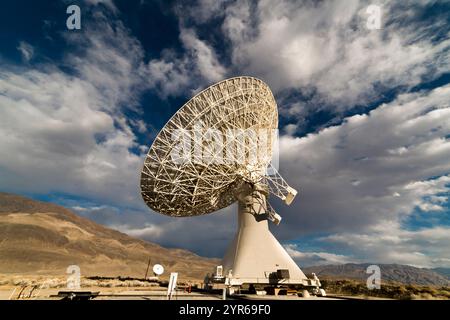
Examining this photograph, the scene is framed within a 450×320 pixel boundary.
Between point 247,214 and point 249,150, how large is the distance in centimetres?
660

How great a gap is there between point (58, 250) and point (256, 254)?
96.6m

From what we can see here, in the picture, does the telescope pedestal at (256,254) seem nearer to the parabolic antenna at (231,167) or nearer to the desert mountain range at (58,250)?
the parabolic antenna at (231,167)

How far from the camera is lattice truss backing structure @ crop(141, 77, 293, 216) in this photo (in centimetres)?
2650

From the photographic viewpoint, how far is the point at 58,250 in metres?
102

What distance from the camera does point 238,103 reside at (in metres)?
29.4

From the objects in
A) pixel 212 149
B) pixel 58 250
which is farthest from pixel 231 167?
pixel 58 250

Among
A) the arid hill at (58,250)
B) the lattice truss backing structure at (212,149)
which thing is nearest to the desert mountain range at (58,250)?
the arid hill at (58,250)

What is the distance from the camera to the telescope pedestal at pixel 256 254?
2709 centimetres

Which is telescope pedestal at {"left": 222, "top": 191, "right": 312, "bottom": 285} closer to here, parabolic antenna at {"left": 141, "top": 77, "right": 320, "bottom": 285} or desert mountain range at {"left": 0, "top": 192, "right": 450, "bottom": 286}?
parabolic antenna at {"left": 141, "top": 77, "right": 320, "bottom": 285}

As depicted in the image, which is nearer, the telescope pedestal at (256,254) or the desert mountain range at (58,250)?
the telescope pedestal at (256,254)

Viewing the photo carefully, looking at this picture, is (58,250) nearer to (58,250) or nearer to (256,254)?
(58,250)
